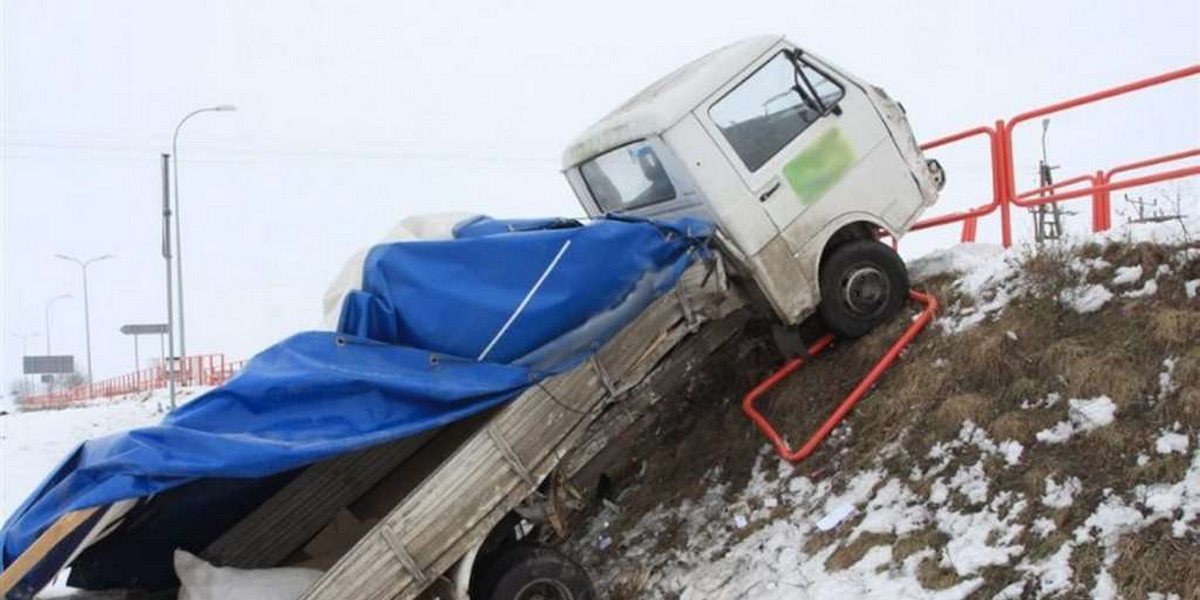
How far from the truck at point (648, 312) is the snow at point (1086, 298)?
3.94 feet

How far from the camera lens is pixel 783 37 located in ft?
24.5

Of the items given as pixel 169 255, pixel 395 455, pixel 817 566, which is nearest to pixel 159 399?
pixel 169 255

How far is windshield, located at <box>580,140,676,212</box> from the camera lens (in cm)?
732

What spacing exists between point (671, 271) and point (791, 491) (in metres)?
1.64

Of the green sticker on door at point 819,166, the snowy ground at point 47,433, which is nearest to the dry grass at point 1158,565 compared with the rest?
the green sticker on door at point 819,166

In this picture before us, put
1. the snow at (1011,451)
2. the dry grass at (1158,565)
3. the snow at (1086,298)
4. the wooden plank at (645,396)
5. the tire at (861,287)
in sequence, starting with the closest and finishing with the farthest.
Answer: the dry grass at (1158,565)
the snow at (1011,451)
the wooden plank at (645,396)
the snow at (1086,298)
the tire at (861,287)

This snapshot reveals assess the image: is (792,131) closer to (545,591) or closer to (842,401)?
(842,401)

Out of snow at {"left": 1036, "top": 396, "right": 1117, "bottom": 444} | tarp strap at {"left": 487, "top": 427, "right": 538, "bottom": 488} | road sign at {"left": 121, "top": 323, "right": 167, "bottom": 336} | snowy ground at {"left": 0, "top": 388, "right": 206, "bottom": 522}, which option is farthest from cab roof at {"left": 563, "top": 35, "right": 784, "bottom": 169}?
road sign at {"left": 121, "top": 323, "right": 167, "bottom": 336}

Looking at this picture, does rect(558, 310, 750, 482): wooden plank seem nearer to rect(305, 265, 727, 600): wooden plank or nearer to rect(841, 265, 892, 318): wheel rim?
rect(305, 265, 727, 600): wooden plank

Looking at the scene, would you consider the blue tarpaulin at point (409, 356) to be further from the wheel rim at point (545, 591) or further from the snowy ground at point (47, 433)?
the snowy ground at point (47, 433)

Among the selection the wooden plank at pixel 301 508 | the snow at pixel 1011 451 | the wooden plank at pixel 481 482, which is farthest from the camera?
the wooden plank at pixel 301 508

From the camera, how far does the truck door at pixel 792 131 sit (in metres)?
7.12

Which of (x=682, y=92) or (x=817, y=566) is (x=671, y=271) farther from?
(x=817, y=566)

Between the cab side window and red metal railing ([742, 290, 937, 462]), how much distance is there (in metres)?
1.54
